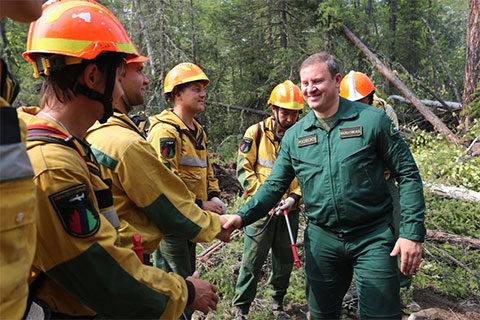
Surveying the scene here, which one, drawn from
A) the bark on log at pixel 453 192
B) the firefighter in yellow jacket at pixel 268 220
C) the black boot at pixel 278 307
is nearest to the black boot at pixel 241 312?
the firefighter in yellow jacket at pixel 268 220

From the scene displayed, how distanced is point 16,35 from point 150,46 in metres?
7.96

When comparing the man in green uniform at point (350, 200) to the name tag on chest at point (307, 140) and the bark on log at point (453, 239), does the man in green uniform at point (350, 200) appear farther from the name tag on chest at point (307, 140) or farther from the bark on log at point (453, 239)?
the bark on log at point (453, 239)

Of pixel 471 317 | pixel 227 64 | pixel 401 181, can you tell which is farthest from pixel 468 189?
pixel 227 64

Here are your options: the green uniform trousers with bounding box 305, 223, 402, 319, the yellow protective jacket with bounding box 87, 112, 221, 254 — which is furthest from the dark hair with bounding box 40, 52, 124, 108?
the green uniform trousers with bounding box 305, 223, 402, 319

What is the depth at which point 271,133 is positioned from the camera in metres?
4.93

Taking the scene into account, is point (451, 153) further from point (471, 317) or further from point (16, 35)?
point (16, 35)

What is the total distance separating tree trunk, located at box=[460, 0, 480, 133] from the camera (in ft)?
31.8

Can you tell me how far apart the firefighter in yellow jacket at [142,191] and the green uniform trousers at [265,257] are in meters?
2.23

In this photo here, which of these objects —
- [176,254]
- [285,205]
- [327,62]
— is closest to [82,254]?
[327,62]

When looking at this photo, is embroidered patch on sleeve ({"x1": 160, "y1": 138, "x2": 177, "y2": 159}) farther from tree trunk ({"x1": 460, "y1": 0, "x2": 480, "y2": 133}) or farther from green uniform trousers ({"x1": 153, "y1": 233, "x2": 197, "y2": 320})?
tree trunk ({"x1": 460, "y1": 0, "x2": 480, "y2": 133})

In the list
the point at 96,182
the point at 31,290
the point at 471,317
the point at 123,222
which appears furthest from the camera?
the point at 471,317

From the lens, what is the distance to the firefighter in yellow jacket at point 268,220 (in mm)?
4555

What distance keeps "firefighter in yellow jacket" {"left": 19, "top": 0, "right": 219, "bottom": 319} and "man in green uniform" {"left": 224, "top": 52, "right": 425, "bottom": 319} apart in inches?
56.4

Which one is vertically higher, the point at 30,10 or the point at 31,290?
the point at 30,10
